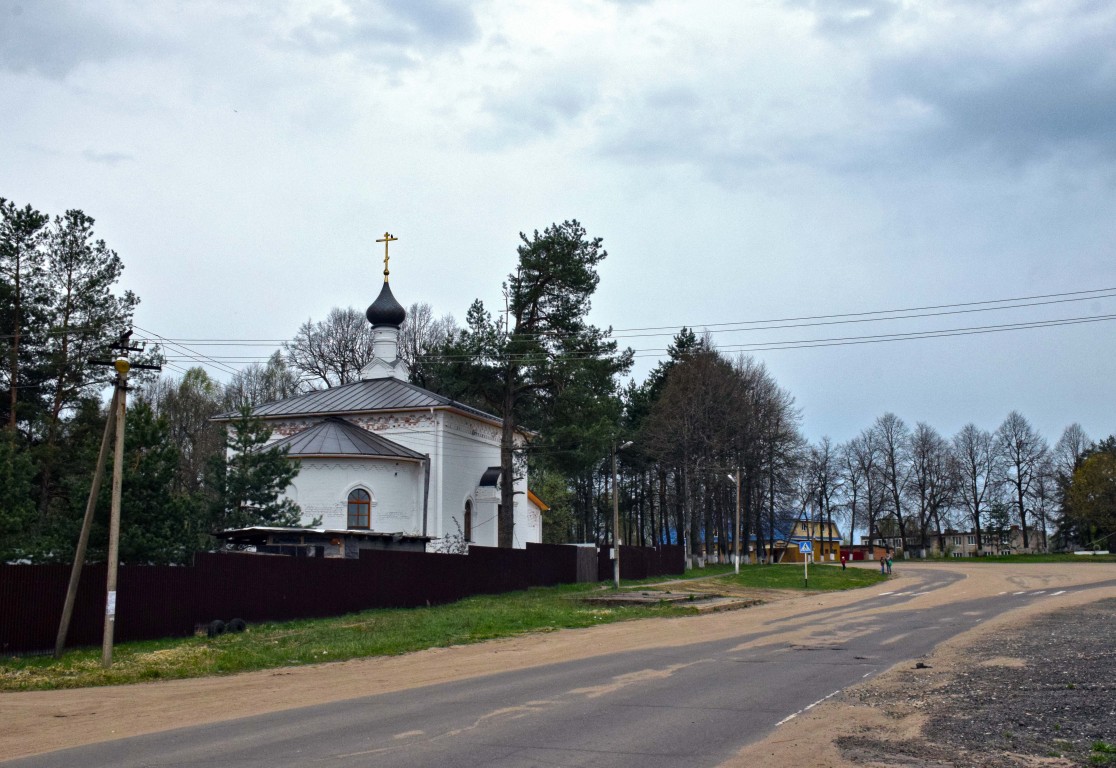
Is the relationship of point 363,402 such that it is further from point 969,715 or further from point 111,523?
point 969,715

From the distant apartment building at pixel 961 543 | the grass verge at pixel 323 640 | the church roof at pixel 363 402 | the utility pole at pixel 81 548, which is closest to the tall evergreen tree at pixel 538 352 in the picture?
the church roof at pixel 363 402

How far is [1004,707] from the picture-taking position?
11.5 m

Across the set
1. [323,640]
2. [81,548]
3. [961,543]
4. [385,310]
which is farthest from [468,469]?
[961,543]

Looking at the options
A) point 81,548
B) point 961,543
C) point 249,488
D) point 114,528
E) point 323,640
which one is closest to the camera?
point 114,528

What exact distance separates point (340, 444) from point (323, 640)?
1821cm

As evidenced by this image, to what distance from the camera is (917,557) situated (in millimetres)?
96000

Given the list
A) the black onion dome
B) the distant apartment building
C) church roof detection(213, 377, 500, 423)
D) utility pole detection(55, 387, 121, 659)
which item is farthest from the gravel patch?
the distant apartment building

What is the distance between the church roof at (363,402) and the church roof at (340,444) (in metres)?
1.23

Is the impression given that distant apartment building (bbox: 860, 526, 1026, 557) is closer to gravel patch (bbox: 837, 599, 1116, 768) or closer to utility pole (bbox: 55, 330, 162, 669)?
gravel patch (bbox: 837, 599, 1116, 768)

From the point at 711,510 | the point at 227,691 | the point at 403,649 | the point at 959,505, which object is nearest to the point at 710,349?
the point at 711,510

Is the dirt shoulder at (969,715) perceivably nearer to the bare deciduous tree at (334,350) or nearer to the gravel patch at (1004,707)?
the gravel patch at (1004,707)

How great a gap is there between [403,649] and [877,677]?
29.3 feet

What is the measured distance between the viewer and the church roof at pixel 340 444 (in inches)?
1469

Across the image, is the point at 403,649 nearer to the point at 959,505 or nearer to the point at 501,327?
the point at 501,327
